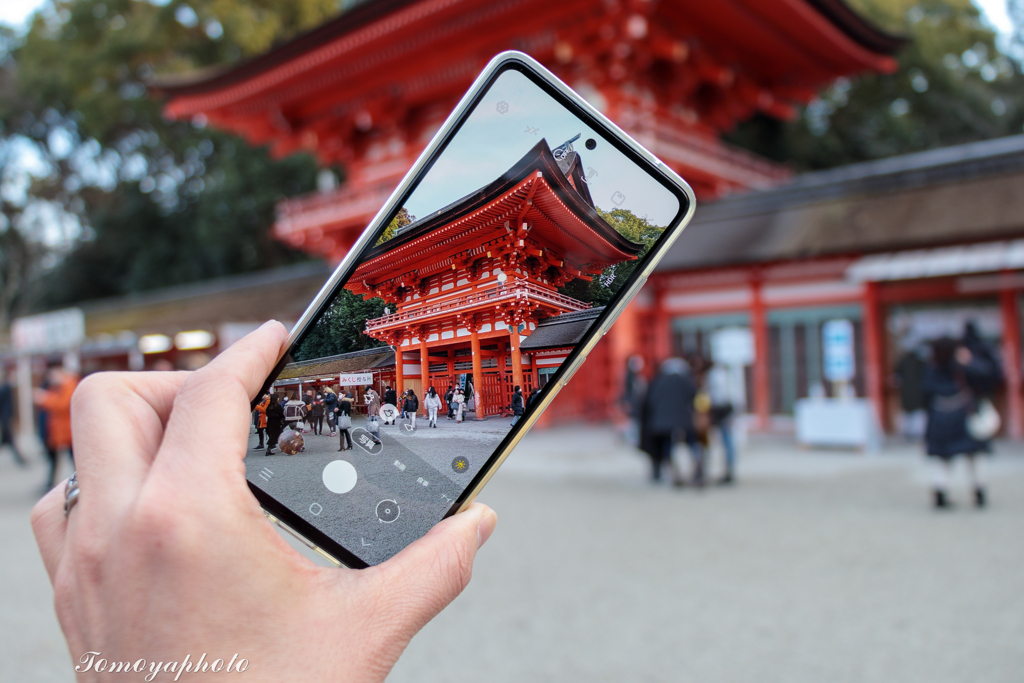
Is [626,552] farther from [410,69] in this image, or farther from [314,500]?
[410,69]

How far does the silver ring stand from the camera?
2.12 ft

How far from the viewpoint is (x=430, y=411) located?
2.41 feet

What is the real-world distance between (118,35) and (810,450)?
2167 centimetres

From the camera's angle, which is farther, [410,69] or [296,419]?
[410,69]

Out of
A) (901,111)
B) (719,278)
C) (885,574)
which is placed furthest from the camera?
(901,111)

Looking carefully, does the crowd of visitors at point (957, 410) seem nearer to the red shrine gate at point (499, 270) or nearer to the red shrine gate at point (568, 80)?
the red shrine gate at point (568, 80)

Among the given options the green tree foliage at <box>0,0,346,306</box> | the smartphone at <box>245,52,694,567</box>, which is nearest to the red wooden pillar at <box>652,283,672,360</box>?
the smartphone at <box>245,52,694,567</box>

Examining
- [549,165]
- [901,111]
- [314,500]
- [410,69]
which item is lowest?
[314,500]

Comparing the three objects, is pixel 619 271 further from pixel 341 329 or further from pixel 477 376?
pixel 341 329

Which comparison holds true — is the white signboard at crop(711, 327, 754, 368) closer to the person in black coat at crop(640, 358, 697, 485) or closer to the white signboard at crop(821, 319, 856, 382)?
the white signboard at crop(821, 319, 856, 382)

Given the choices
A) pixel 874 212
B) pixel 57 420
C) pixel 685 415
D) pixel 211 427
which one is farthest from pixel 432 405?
pixel 874 212

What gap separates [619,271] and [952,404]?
500 centimetres

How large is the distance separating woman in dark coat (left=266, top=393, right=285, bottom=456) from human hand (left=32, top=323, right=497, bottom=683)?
0.21ft

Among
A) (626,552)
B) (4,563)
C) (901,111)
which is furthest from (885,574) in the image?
(901,111)
